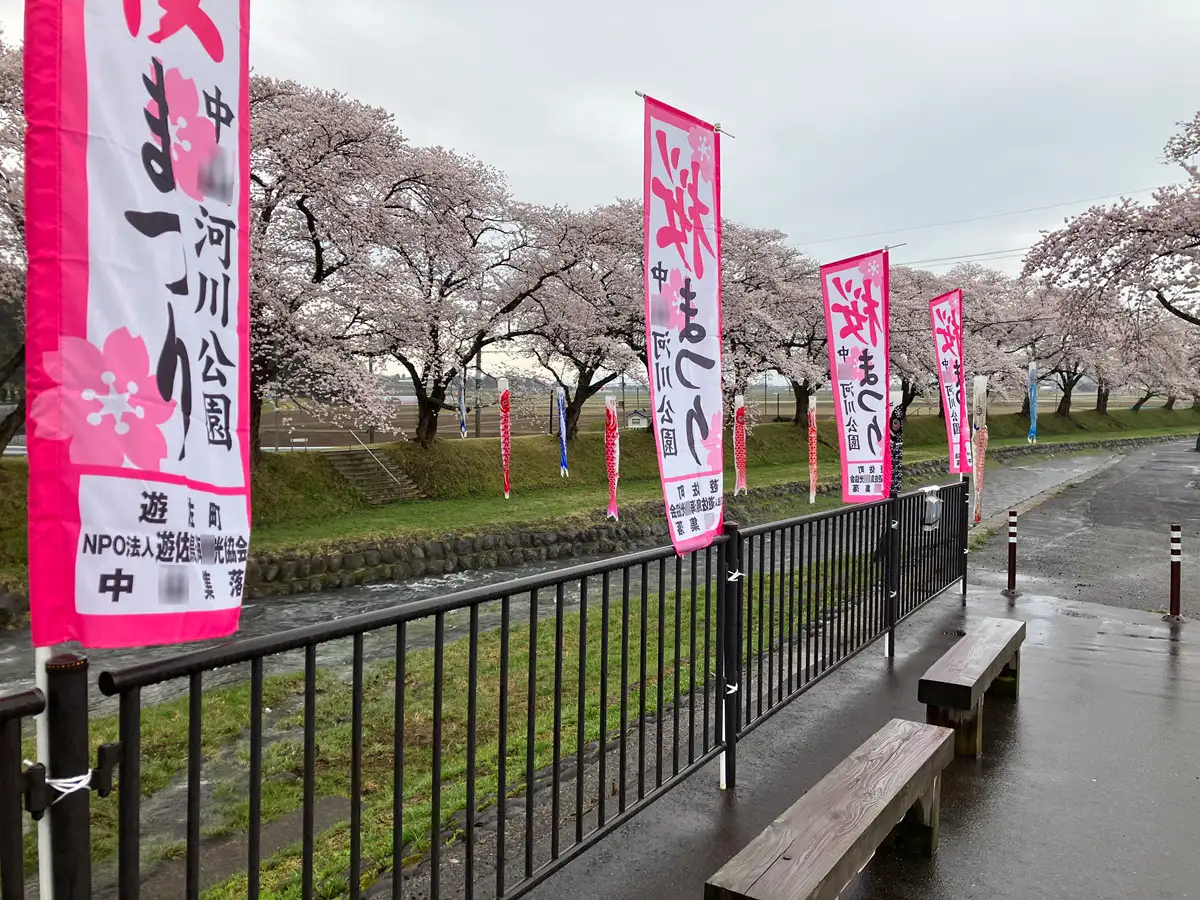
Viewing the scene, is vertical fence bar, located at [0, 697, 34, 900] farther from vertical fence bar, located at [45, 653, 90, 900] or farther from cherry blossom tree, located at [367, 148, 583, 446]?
cherry blossom tree, located at [367, 148, 583, 446]

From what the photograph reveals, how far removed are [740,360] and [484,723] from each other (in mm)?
26513

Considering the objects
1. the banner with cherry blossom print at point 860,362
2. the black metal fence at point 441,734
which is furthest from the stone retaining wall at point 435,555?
the banner with cherry blossom print at point 860,362

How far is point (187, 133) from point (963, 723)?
15.4 feet

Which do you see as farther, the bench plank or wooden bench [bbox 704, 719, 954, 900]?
the bench plank

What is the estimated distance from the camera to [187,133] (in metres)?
2.07

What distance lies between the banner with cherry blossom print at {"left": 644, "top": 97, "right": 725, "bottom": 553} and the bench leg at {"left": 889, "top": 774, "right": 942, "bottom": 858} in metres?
1.50

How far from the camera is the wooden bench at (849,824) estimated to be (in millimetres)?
2449

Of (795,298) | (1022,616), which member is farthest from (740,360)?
(1022,616)

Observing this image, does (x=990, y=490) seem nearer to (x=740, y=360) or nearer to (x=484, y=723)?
(x=740, y=360)

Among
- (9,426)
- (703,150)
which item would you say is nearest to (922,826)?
(703,150)

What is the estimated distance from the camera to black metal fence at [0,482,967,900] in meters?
1.89

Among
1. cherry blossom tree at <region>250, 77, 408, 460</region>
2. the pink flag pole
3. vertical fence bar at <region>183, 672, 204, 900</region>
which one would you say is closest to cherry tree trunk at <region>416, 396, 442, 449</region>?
cherry blossom tree at <region>250, 77, 408, 460</region>

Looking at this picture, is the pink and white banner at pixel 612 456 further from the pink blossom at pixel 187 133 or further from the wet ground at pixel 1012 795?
the pink blossom at pixel 187 133

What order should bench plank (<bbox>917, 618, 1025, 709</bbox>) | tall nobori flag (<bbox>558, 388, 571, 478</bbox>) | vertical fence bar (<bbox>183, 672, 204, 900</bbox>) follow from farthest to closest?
tall nobori flag (<bbox>558, 388, 571, 478</bbox>) → bench plank (<bbox>917, 618, 1025, 709</bbox>) → vertical fence bar (<bbox>183, 672, 204, 900</bbox>)
